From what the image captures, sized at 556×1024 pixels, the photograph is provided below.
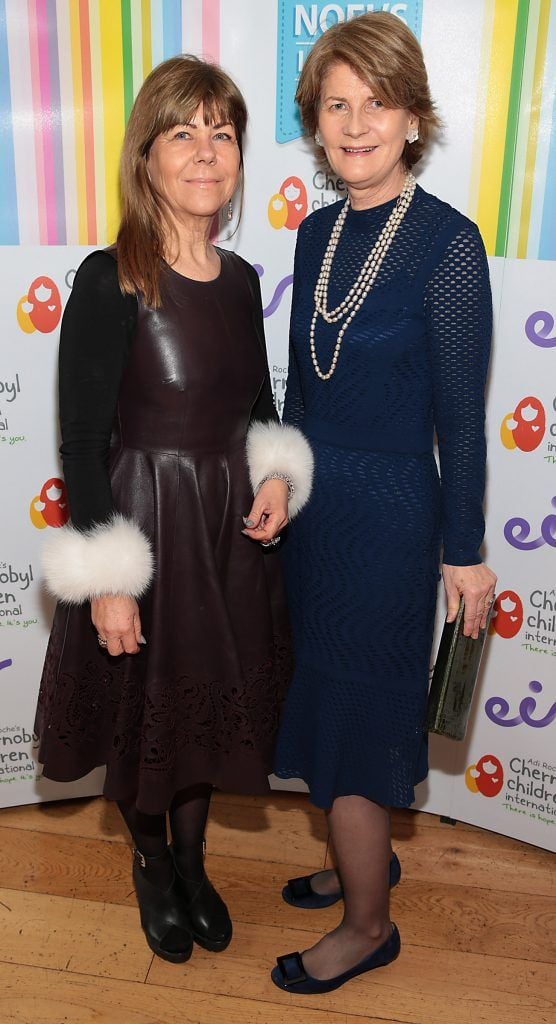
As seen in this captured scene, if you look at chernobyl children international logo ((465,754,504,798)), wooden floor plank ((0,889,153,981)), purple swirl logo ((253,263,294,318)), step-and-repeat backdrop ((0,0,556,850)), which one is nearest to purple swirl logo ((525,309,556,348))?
step-and-repeat backdrop ((0,0,556,850))

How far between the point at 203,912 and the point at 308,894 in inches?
11.8

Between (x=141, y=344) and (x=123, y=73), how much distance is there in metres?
0.96

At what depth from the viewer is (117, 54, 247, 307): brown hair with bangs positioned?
172 centimetres

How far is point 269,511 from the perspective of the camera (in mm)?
1843

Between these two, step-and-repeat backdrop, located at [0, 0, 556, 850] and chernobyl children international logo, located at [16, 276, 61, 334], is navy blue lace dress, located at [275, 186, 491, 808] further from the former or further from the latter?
chernobyl children international logo, located at [16, 276, 61, 334]

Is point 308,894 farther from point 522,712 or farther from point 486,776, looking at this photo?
point 522,712

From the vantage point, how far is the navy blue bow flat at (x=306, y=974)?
2.05 m

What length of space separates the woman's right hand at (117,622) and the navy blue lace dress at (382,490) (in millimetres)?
368

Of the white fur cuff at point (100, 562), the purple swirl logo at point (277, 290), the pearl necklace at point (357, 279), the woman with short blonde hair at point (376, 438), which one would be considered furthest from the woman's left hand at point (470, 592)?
the purple swirl logo at point (277, 290)

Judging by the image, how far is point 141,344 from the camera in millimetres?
1735

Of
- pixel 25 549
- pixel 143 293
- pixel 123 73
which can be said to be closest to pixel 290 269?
pixel 123 73

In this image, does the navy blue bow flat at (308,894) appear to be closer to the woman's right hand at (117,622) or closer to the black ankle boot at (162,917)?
the black ankle boot at (162,917)

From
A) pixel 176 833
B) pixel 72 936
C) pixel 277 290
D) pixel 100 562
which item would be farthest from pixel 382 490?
pixel 72 936

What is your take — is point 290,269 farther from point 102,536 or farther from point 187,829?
point 187,829
